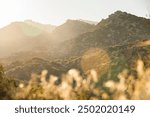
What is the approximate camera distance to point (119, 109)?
445cm

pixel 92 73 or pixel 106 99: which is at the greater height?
pixel 92 73

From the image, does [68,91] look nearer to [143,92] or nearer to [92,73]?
[92,73]

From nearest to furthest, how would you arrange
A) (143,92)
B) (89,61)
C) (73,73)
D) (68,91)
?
(143,92), (68,91), (73,73), (89,61)

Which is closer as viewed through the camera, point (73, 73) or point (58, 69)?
point (73, 73)

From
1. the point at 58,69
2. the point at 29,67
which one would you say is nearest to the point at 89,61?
the point at 58,69

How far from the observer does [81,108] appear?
437 centimetres

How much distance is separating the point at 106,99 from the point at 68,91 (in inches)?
19.9

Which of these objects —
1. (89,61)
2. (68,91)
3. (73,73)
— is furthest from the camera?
(89,61)

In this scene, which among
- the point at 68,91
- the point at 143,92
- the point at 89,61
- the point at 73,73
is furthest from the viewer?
the point at 89,61

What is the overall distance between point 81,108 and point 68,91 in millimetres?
362

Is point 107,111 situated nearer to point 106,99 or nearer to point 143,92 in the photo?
point 106,99

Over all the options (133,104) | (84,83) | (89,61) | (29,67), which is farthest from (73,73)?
(29,67)

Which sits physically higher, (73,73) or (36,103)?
(73,73)

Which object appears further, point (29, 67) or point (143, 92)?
point (29, 67)
